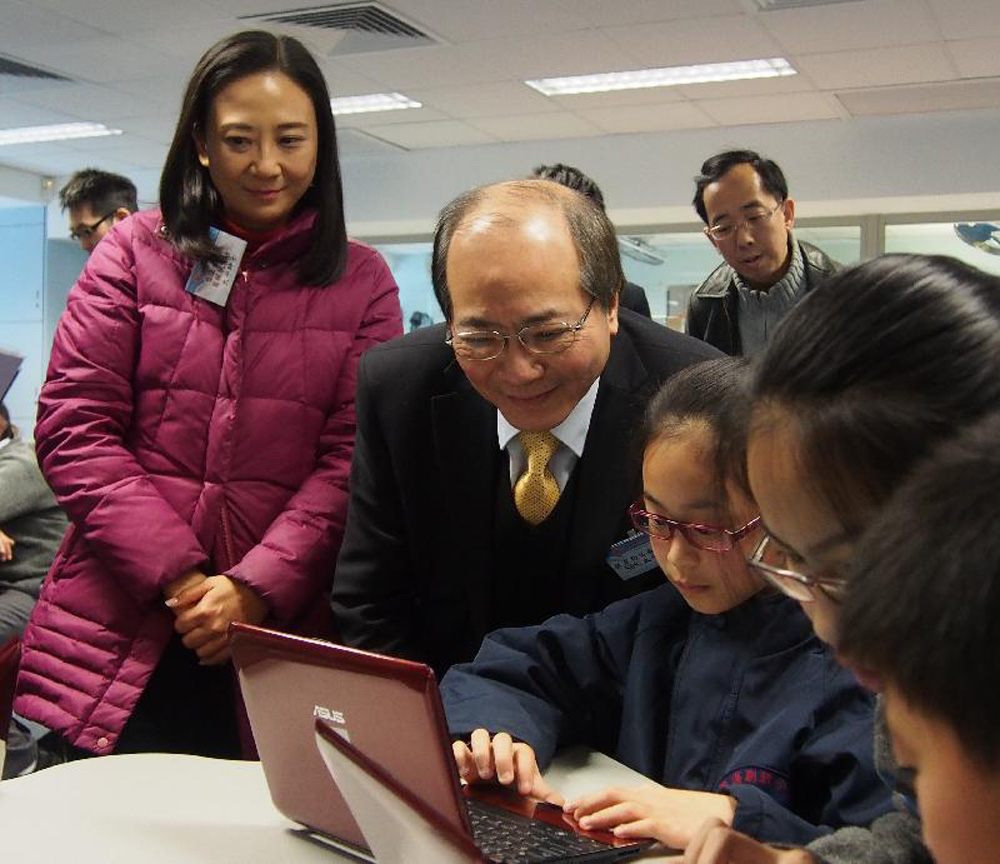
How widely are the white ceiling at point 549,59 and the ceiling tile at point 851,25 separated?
1cm

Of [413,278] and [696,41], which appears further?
[413,278]

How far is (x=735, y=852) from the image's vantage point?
956 mm

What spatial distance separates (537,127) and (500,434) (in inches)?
256

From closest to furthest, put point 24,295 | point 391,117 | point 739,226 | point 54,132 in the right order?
1. point 739,226
2. point 391,117
3. point 54,132
4. point 24,295

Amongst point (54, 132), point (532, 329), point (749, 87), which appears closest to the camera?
point (532, 329)

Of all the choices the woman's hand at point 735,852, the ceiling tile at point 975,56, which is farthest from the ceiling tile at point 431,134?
the woman's hand at point 735,852

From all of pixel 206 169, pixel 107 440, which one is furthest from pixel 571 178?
pixel 107 440

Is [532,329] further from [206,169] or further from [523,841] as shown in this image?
[206,169]

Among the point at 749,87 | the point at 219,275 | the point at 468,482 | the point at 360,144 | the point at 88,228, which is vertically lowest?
the point at 468,482

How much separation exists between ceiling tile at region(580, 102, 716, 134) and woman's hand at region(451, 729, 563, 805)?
20.8 ft

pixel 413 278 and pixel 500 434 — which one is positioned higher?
pixel 413 278

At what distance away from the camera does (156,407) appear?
1828 mm

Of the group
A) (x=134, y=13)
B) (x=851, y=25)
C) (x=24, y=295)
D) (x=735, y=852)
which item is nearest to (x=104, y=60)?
(x=134, y=13)

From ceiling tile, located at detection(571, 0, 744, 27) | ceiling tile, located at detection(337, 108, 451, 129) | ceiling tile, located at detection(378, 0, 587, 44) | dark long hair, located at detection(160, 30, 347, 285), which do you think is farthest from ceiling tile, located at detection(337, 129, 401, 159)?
dark long hair, located at detection(160, 30, 347, 285)
